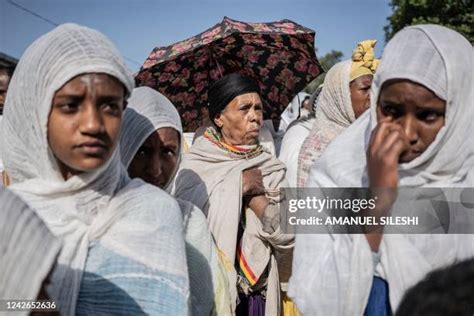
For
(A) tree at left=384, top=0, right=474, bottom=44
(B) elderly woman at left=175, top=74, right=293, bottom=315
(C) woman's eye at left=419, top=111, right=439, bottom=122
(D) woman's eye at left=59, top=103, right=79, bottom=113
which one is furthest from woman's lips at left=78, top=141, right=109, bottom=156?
(A) tree at left=384, top=0, right=474, bottom=44

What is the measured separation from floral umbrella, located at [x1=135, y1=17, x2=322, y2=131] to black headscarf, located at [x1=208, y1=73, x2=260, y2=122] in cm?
28

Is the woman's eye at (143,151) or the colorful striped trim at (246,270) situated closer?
the woman's eye at (143,151)

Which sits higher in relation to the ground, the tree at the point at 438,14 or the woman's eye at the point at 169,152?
the tree at the point at 438,14

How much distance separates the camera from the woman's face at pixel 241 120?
3.57m

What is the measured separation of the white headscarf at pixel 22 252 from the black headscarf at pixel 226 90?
2620 millimetres

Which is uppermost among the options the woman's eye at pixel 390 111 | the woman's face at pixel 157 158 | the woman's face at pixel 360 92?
the woman's face at pixel 360 92

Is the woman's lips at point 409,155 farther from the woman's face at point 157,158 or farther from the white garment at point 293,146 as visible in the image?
the white garment at point 293,146

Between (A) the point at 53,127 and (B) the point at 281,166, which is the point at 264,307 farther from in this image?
(A) the point at 53,127

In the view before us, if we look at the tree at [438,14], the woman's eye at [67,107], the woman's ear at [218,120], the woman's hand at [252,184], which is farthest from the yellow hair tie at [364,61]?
the tree at [438,14]

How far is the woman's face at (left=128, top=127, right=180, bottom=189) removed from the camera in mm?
2422

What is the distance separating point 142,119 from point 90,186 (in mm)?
693

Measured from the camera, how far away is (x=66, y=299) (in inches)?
63.0

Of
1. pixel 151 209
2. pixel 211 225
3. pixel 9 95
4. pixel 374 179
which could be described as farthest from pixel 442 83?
pixel 211 225

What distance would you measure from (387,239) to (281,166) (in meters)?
1.78
